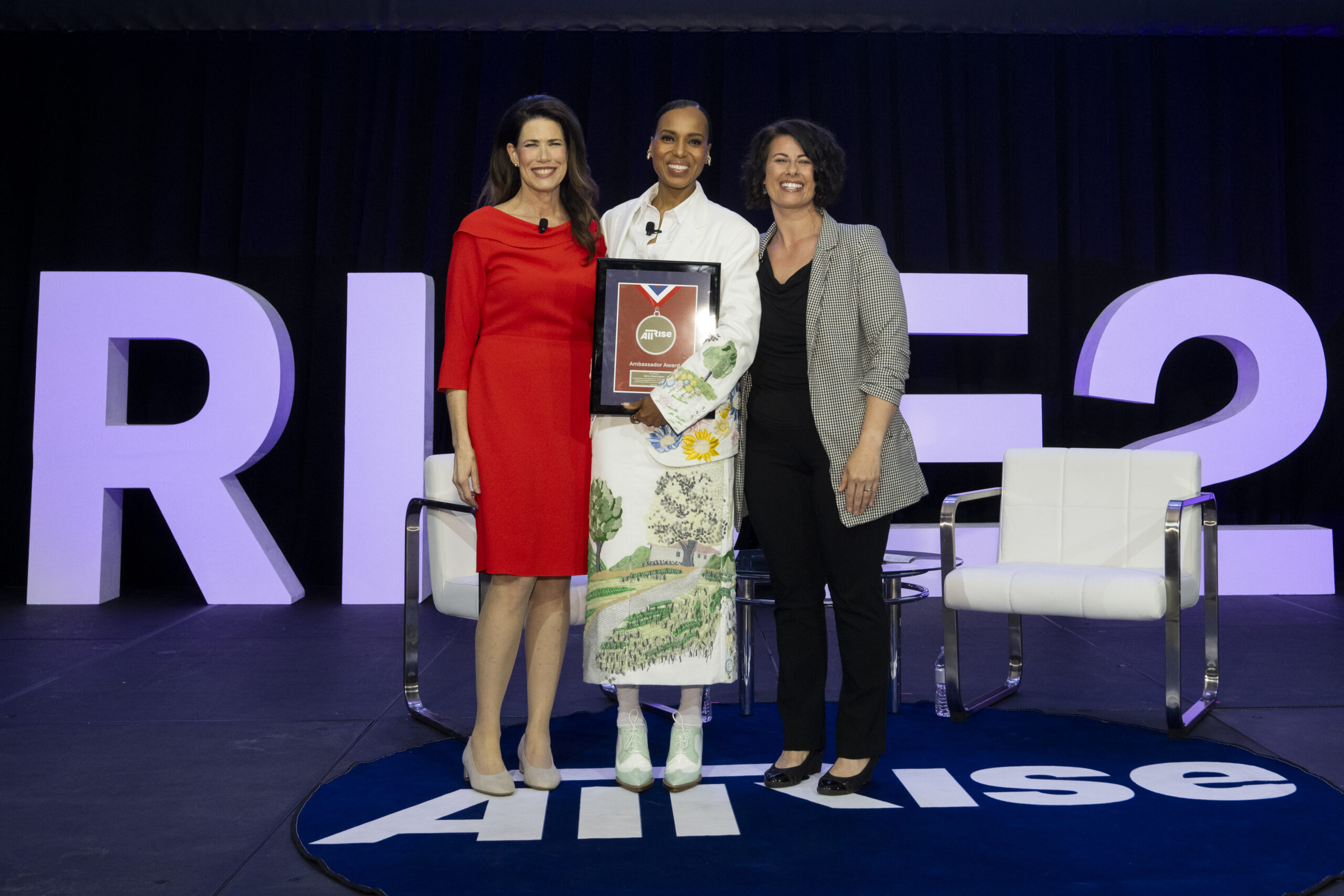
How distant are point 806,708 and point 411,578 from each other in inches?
47.9

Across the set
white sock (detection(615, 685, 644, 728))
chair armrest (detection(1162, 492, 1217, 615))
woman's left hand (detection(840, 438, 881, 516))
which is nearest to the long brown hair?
woman's left hand (detection(840, 438, 881, 516))

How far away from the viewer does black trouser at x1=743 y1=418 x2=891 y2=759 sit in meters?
2.39

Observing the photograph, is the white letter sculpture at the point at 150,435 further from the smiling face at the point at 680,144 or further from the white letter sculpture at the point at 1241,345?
the white letter sculpture at the point at 1241,345

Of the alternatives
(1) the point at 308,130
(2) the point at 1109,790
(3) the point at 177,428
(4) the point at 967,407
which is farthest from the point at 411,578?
(1) the point at 308,130

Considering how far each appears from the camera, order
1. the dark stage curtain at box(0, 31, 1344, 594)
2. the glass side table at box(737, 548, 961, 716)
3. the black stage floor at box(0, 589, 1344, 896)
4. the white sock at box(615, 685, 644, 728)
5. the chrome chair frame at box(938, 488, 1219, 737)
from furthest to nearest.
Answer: the dark stage curtain at box(0, 31, 1344, 594)
the glass side table at box(737, 548, 961, 716)
the chrome chair frame at box(938, 488, 1219, 737)
the white sock at box(615, 685, 644, 728)
the black stage floor at box(0, 589, 1344, 896)

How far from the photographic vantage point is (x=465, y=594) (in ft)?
10.1

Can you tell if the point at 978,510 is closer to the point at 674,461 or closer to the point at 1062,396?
the point at 1062,396

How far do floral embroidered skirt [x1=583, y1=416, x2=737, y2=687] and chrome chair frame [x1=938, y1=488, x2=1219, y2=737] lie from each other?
0.90 meters

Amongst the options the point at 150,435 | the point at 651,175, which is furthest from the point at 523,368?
the point at 651,175

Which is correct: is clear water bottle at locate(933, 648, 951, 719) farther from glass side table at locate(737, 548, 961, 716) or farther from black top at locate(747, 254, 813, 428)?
black top at locate(747, 254, 813, 428)

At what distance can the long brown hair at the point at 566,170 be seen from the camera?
7.89ft

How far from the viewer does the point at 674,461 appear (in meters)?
2.37

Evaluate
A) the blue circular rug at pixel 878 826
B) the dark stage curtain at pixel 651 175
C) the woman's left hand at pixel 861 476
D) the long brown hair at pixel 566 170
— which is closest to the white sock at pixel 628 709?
the blue circular rug at pixel 878 826

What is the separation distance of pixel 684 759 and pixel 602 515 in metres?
0.56
